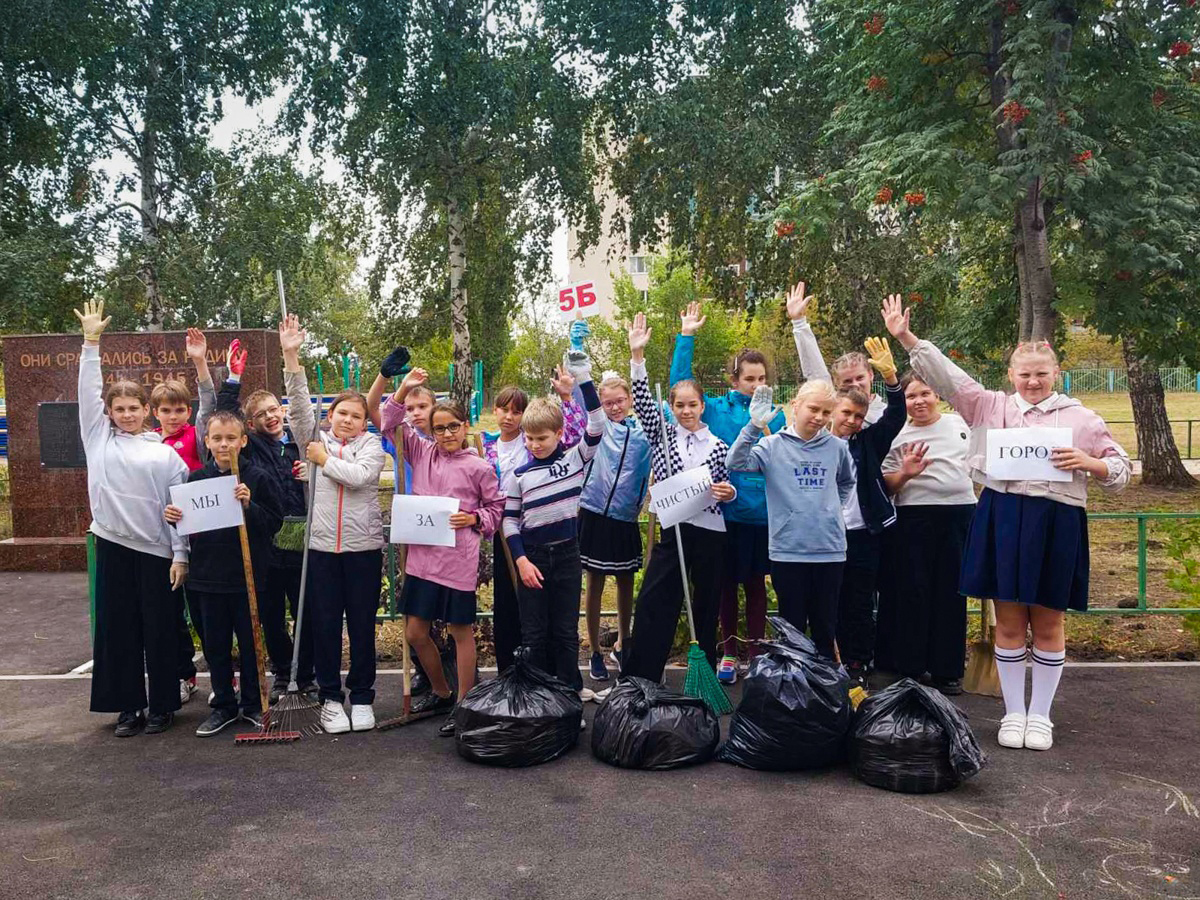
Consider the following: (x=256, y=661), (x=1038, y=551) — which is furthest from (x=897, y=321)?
(x=256, y=661)

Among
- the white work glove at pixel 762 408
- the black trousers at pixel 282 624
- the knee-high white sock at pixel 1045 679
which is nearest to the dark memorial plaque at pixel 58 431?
the black trousers at pixel 282 624

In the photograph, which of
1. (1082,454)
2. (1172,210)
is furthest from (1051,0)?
(1082,454)

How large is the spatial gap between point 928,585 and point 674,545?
1.49 meters

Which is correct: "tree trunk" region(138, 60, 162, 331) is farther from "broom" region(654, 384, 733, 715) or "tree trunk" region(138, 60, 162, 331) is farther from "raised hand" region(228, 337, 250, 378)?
"broom" region(654, 384, 733, 715)

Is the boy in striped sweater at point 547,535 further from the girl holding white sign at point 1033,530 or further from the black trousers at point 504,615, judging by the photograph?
the girl holding white sign at point 1033,530

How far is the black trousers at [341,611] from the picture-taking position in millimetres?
5379

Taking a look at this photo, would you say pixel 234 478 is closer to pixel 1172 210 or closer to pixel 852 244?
pixel 1172 210

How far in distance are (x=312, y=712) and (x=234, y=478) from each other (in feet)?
4.33

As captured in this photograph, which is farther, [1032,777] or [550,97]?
[550,97]

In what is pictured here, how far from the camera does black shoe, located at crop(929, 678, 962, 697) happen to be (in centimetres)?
595

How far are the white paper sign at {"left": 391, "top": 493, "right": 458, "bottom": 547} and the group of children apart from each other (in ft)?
0.22

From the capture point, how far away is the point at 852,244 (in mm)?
16578

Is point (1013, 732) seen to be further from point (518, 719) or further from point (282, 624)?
point (282, 624)

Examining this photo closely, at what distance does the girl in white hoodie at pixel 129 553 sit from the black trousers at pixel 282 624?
21.4 inches
